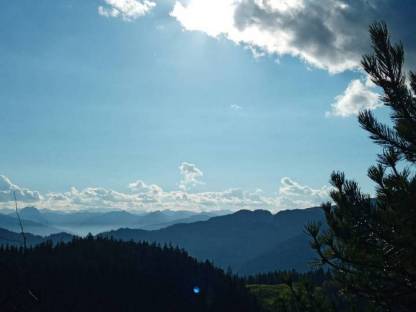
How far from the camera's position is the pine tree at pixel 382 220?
924 centimetres

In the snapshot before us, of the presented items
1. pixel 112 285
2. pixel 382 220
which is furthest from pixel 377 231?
pixel 112 285

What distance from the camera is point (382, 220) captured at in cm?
1058

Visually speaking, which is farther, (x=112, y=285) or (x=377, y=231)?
(x=112, y=285)

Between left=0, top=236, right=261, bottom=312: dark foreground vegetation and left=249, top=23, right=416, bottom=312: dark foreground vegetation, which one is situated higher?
left=249, top=23, right=416, bottom=312: dark foreground vegetation

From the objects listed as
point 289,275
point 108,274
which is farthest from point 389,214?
point 108,274

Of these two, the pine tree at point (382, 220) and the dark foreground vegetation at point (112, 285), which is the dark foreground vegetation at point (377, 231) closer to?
the pine tree at point (382, 220)

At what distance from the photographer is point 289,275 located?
13.5m

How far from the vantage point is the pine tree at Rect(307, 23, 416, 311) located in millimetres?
9242

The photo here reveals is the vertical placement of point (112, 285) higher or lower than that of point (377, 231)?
lower

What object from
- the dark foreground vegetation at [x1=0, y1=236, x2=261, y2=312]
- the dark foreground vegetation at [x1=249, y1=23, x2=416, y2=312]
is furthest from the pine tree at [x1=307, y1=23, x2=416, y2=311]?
the dark foreground vegetation at [x1=0, y1=236, x2=261, y2=312]

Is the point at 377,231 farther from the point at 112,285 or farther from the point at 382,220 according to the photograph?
the point at 112,285

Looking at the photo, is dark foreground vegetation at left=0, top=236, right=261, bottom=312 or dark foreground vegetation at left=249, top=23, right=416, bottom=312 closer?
dark foreground vegetation at left=249, top=23, right=416, bottom=312

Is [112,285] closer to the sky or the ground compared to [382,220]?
closer to the ground

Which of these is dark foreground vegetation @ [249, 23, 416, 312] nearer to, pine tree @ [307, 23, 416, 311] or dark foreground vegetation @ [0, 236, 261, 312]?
pine tree @ [307, 23, 416, 311]
